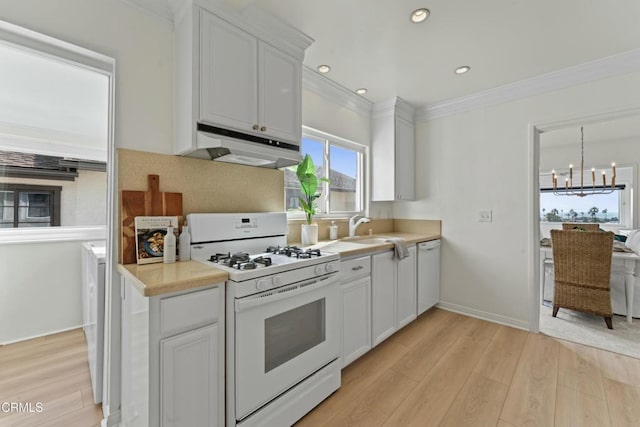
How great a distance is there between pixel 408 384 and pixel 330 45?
2.56 meters

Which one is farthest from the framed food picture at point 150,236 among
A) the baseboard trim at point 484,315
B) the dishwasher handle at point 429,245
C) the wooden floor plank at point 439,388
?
the baseboard trim at point 484,315

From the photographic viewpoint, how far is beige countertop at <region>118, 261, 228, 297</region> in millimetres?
1099

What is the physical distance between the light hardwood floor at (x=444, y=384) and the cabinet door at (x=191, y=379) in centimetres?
64

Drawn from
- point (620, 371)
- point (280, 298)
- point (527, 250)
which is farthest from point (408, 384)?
point (527, 250)

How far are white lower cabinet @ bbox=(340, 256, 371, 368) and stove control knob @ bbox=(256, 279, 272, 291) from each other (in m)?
0.70

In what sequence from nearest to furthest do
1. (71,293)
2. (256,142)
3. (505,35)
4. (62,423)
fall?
1. (62,423)
2. (256,142)
3. (505,35)
4. (71,293)

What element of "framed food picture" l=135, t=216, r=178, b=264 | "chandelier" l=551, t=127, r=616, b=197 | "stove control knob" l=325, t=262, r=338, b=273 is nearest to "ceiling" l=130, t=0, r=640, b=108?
"framed food picture" l=135, t=216, r=178, b=264

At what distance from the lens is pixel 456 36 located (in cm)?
201

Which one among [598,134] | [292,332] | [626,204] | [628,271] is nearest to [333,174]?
[292,332]

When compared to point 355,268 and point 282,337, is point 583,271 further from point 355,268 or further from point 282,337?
point 282,337

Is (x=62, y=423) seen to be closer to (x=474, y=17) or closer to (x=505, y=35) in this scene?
(x=474, y=17)

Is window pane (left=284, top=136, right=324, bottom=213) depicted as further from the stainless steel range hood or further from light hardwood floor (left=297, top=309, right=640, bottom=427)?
light hardwood floor (left=297, top=309, right=640, bottom=427)

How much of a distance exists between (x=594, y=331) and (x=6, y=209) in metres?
5.74

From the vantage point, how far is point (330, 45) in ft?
6.95
